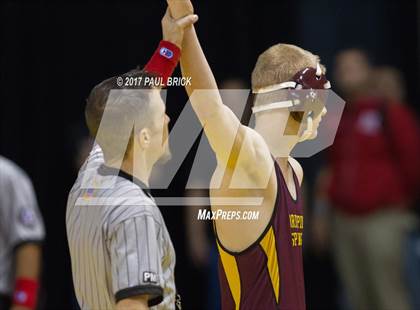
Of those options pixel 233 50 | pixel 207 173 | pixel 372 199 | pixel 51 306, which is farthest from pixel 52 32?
pixel 207 173

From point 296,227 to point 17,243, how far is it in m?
2.27

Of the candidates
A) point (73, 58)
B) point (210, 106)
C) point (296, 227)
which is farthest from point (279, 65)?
point (73, 58)

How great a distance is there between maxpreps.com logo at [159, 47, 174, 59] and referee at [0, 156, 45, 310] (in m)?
2.24

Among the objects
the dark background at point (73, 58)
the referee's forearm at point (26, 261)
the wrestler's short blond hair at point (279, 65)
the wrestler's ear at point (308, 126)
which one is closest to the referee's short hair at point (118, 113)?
the wrestler's short blond hair at point (279, 65)

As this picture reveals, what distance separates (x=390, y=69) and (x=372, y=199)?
967 mm

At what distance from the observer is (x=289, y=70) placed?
4230mm

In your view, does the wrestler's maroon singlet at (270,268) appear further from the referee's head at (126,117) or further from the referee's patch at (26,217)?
the referee's patch at (26,217)

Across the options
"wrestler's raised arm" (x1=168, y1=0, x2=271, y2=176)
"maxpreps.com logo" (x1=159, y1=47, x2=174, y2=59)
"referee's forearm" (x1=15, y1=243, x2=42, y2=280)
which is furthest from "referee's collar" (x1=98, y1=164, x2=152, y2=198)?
"referee's forearm" (x1=15, y1=243, x2=42, y2=280)

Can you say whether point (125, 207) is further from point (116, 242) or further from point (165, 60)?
point (165, 60)

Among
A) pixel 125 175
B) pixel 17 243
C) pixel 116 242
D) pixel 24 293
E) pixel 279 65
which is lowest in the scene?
pixel 24 293

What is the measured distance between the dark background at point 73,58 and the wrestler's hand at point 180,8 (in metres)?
3.97

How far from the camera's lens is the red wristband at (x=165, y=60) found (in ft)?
13.4

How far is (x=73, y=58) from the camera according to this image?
852 cm

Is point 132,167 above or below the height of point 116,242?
above
